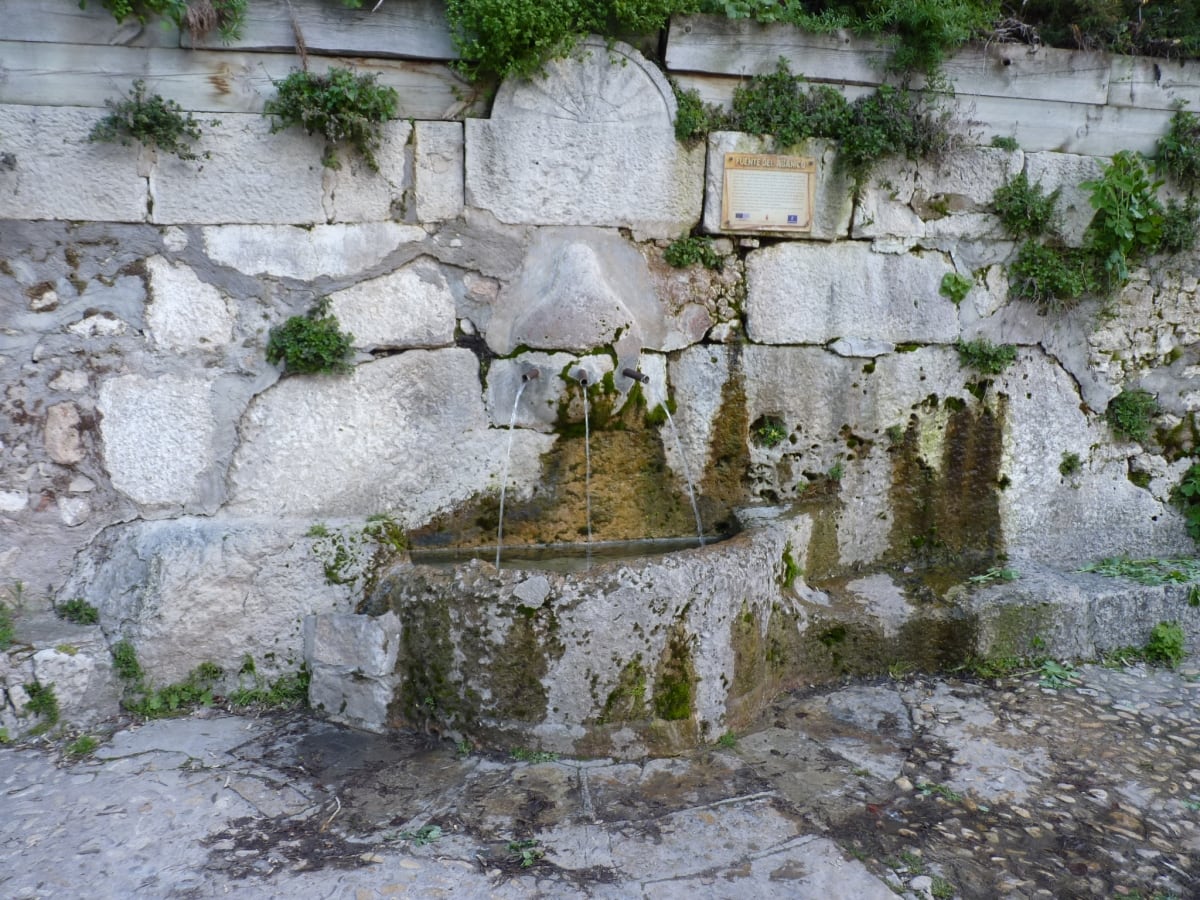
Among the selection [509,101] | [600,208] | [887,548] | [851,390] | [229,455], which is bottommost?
[887,548]

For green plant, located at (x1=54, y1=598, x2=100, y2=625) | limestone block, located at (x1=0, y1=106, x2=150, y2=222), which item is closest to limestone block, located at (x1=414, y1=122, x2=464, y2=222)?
limestone block, located at (x1=0, y1=106, x2=150, y2=222)

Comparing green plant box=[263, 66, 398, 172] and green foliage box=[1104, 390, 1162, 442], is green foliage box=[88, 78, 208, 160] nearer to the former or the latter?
green plant box=[263, 66, 398, 172]

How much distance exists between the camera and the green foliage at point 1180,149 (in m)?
3.65

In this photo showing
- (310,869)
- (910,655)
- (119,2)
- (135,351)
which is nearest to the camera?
(310,869)

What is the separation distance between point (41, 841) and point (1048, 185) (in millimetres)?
4292

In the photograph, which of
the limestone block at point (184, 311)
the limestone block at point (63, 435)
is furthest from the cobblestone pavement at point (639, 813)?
the limestone block at point (184, 311)

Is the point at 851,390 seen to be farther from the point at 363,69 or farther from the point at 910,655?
the point at 363,69

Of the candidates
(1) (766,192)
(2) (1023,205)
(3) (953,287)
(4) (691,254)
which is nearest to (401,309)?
(4) (691,254)

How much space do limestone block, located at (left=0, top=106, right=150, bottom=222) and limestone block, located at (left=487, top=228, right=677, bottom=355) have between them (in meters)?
1.36

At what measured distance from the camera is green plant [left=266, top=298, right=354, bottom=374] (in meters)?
3.08

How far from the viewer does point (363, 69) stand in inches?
124

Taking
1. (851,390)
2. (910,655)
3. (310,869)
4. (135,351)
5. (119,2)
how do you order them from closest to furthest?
(310,869)
(119,2)
(135,351)
(910,655)
(851,390)

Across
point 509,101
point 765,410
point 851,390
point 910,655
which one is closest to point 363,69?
point 509,101

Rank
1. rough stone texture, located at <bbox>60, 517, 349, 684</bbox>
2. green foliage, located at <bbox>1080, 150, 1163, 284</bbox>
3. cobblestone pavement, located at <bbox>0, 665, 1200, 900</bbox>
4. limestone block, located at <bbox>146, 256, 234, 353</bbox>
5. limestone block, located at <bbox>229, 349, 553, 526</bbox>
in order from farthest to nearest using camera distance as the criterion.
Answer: green foliage, located at <bbox>1080, 150, 1163, 284</bbox> < limestone block, located at <bbox>229, 349, 553, 526</bbox> < limestone block, located at <bbox>146, 256, 234, 353</bbox> < rough stone texture, located at <bbox>60, 517, 349, 684</bbox> < cobblestone pavement, located at <bbox>0, 665, 1200, 900</bbox>
